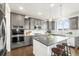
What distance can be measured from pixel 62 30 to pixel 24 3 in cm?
107

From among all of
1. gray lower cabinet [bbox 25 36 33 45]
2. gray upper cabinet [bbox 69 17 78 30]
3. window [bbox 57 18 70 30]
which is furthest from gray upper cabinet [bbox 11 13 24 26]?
gray upper cabinet [bbox 69 17 78 30]

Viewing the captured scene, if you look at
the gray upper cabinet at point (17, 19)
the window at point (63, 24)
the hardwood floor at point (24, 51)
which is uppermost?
the gray upper cabinet at point (17, 19)

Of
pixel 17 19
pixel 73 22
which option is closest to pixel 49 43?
pixel 73 22

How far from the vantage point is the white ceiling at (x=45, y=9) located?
174 centimetres

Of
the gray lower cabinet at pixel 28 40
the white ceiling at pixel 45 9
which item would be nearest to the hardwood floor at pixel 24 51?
the gray lower cabinet at pixel 28 40

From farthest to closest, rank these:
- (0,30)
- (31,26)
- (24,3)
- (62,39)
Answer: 1. (31,26)
2. (62,39)
3. (24,3)
4. (0,30)

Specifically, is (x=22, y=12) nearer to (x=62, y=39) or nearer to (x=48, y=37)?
(x=48, y=37)

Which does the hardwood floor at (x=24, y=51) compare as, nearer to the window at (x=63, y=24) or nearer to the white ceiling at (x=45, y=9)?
the window at (x=63, y=24)

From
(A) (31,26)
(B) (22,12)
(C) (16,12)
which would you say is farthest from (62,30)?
(C) (16,12)

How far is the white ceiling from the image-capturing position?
1.74 meters

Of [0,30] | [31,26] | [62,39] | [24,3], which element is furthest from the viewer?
[31,26]

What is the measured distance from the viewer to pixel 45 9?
182 centimetres

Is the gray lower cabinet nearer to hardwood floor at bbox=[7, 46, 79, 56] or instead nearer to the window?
hardwood floor at bbox=[7, 46, 79, 56]

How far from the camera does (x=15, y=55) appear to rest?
69.5 inches
